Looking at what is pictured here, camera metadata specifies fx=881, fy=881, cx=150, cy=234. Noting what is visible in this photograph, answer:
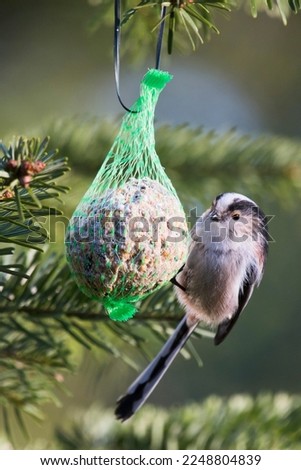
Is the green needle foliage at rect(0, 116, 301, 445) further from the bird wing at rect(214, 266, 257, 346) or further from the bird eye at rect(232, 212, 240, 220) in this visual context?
the bird wing at rect(214, 266, 257, 346)

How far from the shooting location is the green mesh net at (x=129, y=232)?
68.6 inches

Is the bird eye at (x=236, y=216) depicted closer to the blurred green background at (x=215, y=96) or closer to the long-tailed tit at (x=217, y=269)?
the long-tailed tit at (x=217, y=269)

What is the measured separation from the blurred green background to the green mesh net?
1.64 metres

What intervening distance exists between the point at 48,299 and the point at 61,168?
1.22 feet

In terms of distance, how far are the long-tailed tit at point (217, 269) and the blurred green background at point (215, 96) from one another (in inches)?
48.1

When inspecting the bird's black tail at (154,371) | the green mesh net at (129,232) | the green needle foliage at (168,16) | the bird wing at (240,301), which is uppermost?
the green needle foliage at (168,16)

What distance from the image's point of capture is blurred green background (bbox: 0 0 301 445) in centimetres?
387

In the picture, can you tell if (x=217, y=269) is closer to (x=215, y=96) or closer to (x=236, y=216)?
(x=236, y=216)

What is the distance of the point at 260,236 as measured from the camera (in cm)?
240

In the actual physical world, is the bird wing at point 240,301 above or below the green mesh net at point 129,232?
below

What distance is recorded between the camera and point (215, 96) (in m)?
4.57

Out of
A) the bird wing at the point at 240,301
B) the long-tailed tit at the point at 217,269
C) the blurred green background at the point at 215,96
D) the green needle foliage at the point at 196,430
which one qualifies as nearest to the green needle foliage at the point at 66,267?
the green needle foliage at the point at 196,430

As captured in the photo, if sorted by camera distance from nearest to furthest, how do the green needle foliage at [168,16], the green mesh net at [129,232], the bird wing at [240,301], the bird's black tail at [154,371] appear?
the green needle foliage at [168,16] → the green mesh net at [129,232] → the bird's black tail at [154,371] → the bird wing at [240,301]

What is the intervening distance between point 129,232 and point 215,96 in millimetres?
2933
